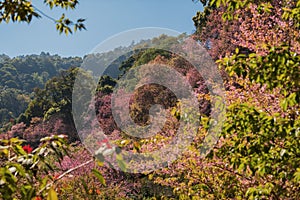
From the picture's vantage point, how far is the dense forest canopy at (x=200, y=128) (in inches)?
81.7

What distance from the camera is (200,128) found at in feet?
24.2

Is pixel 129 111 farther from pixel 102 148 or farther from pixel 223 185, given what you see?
pixel 102 148

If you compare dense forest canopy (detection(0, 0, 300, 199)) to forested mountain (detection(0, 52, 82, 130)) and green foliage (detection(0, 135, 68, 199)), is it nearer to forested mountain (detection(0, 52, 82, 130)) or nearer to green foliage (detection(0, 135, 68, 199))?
green foliage (detection(0, 135, 68, 199))

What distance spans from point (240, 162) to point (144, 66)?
21.6 meters

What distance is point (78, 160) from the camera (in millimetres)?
16219

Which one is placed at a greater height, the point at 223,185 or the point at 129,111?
the point at 129,111

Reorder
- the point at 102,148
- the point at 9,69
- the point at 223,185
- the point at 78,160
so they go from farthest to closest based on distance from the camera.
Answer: the point at 9,69 < the point at 78,160 < the point at 223,185 < the point at 102,148

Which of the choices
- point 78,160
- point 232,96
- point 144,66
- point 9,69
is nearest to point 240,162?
A: point 232,96

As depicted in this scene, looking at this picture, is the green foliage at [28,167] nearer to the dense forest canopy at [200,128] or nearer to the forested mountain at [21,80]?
the dense forest canopy at [200,128]

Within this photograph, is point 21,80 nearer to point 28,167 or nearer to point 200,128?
point 200,128

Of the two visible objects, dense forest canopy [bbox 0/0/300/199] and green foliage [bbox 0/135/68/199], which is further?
dense forest canopy [bbox 0/0/300/199]

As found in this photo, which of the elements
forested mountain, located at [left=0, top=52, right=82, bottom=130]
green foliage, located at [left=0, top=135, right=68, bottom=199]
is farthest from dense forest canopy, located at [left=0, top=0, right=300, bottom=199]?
forested mountain, located at [left=0, top=52, right=82, bottom=130]

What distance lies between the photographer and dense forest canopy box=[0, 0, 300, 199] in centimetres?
207

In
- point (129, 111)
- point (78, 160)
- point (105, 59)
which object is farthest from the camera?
point (105, 59)
